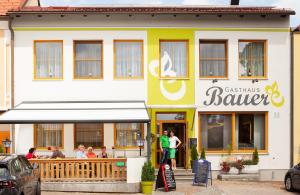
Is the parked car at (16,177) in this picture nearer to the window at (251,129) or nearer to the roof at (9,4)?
the roof at (9,4)

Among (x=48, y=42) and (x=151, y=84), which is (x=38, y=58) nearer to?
(x=48, y=42)

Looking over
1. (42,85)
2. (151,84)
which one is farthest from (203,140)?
(42,85)

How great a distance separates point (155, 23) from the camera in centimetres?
2422

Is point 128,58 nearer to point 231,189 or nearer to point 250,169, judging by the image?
point 250,169

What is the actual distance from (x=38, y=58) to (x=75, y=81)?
6.25 feet

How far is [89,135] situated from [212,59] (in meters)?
6.24

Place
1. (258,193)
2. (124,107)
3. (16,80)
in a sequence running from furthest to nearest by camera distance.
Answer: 1. (16,80)
2. (124,107)
3. (258,193)

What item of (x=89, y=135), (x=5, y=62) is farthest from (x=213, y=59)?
(x=5, y=62)

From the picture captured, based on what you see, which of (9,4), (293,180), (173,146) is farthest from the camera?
(9,4)

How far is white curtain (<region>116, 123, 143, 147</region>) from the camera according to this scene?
24.2 metres

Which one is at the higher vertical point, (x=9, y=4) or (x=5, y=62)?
(x=9, y=4)

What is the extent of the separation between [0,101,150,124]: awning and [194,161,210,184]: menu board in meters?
2.72

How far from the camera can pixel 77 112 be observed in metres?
21.8

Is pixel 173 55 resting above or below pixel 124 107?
above
